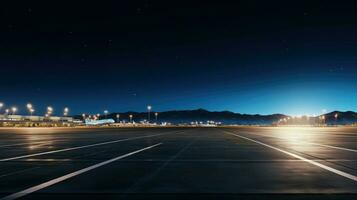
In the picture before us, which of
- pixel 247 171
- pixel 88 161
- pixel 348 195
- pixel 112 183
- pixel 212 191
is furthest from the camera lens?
pixel 88 161

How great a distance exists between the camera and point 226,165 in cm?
1531

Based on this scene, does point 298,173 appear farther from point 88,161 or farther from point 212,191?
point 88,161

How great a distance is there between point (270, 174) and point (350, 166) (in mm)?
3609

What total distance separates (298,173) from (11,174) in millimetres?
8023

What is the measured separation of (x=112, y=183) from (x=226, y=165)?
5436mm

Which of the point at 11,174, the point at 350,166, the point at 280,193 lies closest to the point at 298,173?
the point at 350,166

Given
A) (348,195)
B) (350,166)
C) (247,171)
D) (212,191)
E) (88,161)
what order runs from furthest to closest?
(88,161) → (350,166) → (247,171) → (212,191) → (348,195)

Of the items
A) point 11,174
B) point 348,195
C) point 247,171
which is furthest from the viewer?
point 247,171

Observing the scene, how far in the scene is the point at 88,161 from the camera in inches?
650

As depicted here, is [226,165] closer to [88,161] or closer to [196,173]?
[196,173]

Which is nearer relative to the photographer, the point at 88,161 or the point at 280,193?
the point at 280,193

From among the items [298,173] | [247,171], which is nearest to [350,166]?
[298,173]

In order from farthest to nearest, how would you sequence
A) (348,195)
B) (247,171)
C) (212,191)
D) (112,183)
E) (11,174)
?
(247,171) < (11,174) < (112,183) < (212,191) < (348,195)

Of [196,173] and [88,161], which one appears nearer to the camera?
[196,173]
